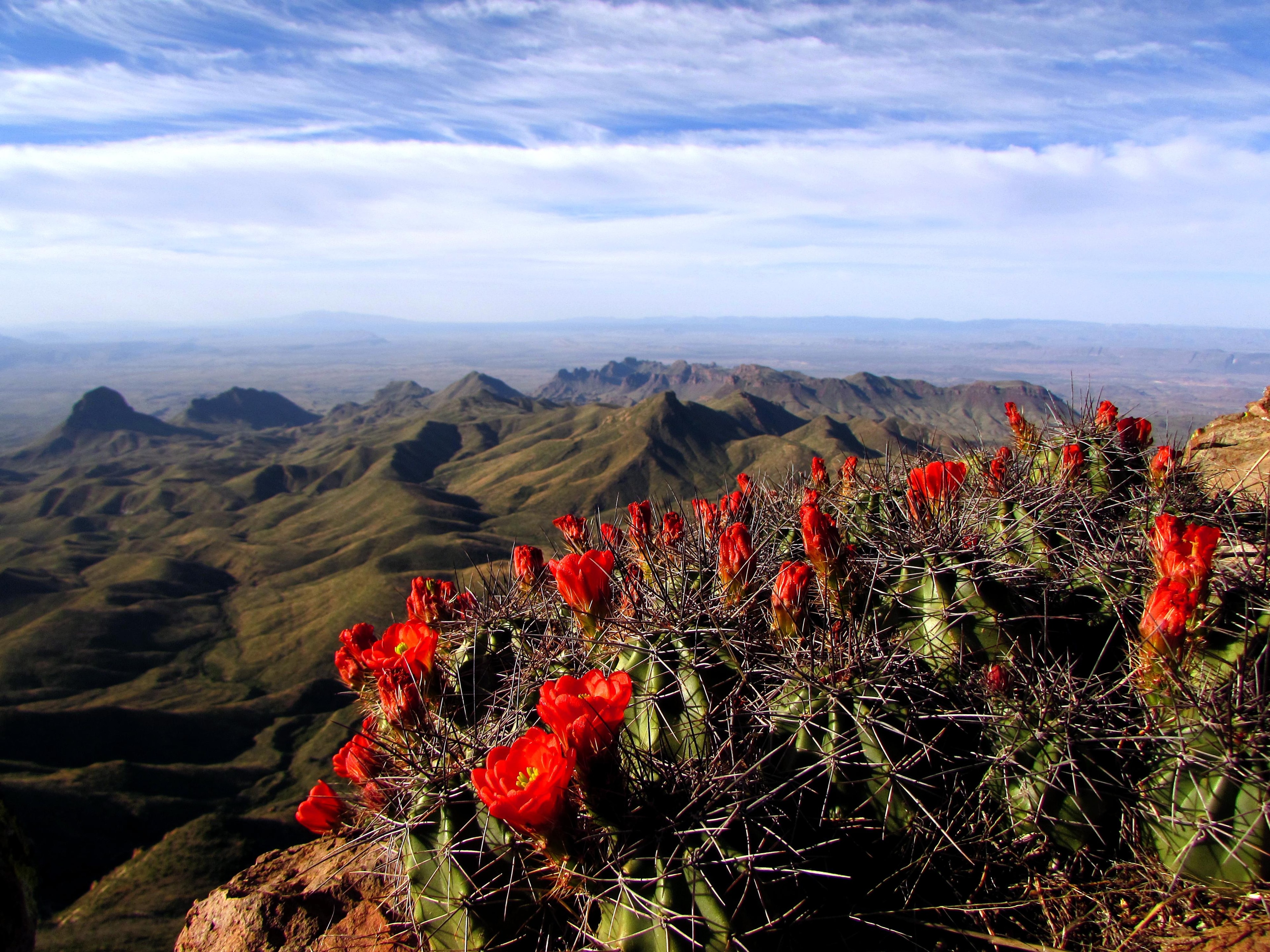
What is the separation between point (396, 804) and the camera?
402 centimetres

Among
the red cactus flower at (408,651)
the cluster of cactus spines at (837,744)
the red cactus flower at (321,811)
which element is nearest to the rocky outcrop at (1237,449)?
the cluster of cactus spines at (837,744)

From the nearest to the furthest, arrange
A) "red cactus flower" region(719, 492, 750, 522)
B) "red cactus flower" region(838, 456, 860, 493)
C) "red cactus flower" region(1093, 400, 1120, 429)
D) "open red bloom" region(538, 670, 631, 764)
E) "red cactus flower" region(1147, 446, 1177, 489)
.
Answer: "open red bloom" region(538, 670, 631, 764) → "red cactus flower" region(1147, 446, 1177, 489) → "red cactus flower" region(719, 492, 750, 522) → "red cactus flower" region(1093, 400, 1120, 429) → "red cactus flower" region(838, 456, 860, 493)

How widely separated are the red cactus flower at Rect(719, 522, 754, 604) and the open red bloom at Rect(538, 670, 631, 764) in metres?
1.47

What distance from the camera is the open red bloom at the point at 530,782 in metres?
2.71

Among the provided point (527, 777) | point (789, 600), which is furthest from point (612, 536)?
point (527, 777)

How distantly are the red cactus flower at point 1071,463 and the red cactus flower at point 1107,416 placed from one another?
749 mm

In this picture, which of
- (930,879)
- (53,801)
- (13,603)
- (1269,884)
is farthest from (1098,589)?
(13,603)

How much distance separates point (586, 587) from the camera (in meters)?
4.24

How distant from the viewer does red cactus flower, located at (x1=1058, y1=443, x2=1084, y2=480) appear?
6047 millimetres

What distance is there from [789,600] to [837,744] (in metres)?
0.84

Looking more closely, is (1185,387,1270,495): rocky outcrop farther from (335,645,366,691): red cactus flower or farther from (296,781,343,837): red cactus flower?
(296,781,343,837): red cactus flower

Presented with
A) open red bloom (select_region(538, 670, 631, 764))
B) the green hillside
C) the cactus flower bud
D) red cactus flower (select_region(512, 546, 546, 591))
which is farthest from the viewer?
the green hillside

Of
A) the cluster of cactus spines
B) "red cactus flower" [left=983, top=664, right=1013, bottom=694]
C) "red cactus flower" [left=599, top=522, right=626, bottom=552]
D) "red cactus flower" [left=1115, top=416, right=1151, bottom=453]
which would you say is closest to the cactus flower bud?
"red cactus flower" [left=1115, top=416, right=1151, bottom=453]

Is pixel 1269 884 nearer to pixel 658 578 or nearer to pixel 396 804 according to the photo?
pixel 658 578
